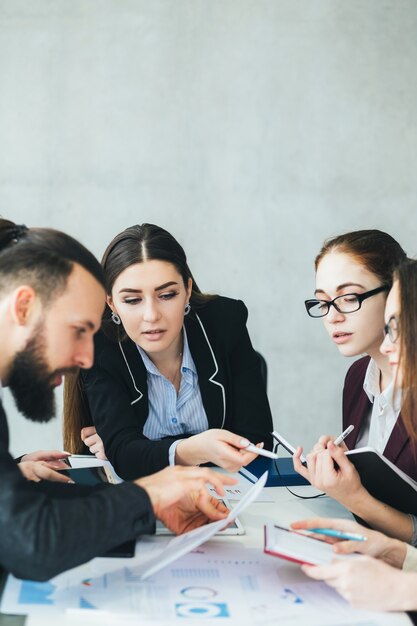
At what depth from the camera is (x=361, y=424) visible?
6.86 feet

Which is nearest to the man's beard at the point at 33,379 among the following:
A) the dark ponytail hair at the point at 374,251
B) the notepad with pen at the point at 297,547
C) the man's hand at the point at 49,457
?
the notepad with pen at the point at 297,547

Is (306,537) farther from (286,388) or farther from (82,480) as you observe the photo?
(286,388)

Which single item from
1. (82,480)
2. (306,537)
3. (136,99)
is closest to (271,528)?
(306,537)

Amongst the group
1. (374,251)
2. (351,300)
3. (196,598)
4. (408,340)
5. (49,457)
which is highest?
(374,251)

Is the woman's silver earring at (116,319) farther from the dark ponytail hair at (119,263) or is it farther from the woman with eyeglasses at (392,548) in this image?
the woman with eyeglasses at (392,548)

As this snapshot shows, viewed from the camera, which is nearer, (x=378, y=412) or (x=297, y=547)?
(x=297, y=547)

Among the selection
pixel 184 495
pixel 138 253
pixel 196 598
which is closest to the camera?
pixel 196 598

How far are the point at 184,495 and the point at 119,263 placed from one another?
41.2 inches

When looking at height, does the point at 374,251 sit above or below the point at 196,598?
above

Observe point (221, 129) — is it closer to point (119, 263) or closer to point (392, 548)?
point (119, 263)

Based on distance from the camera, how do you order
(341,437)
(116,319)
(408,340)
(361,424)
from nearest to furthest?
1. (408,340)
2. (341,437)
3. (361,424)
4. (116,319)

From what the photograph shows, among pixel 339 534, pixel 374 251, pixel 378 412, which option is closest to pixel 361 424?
pixel 378 412

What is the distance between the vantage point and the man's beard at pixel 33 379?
4.56 feet

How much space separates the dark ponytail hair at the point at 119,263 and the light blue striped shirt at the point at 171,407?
0.59 ft
